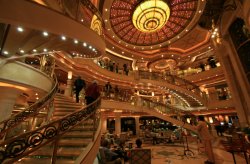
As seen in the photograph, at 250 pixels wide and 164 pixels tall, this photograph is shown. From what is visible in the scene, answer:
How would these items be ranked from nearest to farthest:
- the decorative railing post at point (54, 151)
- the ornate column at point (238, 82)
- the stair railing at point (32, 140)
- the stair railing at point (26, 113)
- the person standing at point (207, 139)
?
the stair railing at point (32, 140), the decorative railing post at point (54, 151), the stair railing at point (26, 113), the person standing at point (207, 139), the ornate column at point (238, 82)

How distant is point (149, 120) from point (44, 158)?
21.1m

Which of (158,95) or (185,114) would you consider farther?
(158,95)

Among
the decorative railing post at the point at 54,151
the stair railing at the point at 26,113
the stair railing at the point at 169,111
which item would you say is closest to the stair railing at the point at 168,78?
the stair railing at the point at 169,111

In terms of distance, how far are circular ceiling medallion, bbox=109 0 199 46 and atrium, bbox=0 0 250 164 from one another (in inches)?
2.8

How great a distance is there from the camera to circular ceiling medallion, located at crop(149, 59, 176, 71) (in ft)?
59.7

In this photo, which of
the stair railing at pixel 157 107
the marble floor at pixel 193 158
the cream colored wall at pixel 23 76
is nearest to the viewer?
the cream colored wall at pixel 23 76

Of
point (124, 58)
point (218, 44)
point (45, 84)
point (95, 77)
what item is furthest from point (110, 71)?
point (218, 44)

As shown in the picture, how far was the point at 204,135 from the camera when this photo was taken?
584cm

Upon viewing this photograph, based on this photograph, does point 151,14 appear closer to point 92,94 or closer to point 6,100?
point 92,94

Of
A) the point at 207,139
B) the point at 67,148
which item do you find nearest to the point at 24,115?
the point at 67,148

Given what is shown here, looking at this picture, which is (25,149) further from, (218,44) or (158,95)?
(158,95)

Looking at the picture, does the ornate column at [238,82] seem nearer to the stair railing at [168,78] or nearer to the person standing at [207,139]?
the person standing at [207,139]

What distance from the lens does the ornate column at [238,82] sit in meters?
7.61

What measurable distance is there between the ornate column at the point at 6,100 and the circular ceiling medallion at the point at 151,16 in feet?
27.8
